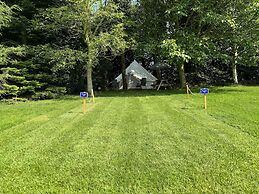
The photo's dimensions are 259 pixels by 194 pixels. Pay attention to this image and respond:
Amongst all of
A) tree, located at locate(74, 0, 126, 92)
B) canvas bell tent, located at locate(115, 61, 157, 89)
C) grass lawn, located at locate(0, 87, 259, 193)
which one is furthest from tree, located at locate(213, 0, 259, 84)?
grass lawn, located at locate(0, 87, 259, 193)

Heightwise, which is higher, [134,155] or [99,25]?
[99,25]

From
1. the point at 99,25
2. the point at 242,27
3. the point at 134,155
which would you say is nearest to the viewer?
the point at 134,155

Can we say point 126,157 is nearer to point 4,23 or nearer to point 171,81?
point 4,23

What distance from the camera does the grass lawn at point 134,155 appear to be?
383cm

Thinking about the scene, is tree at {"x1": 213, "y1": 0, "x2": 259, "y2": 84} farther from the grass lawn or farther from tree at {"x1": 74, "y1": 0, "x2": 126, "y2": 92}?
the grass lawn

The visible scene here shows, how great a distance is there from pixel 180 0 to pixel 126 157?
12651 millimetres

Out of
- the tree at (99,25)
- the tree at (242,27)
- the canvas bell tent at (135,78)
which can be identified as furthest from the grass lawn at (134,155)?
the canvas bell tent at (135,78)

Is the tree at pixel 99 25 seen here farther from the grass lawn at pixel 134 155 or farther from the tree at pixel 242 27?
the grass lawn at pixel 134 155

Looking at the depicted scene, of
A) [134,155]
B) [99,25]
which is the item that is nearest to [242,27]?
[99,25]

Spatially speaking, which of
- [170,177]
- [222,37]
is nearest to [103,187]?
[170,177]

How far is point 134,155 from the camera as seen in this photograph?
4824 mm

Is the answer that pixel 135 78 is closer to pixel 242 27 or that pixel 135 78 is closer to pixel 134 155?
pixel 242 27

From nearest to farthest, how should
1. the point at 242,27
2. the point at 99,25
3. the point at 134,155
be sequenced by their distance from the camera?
1. the point at 134,155
2. the point at 242,27
3. the point at 99,25

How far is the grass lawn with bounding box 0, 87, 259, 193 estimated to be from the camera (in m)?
3.83
